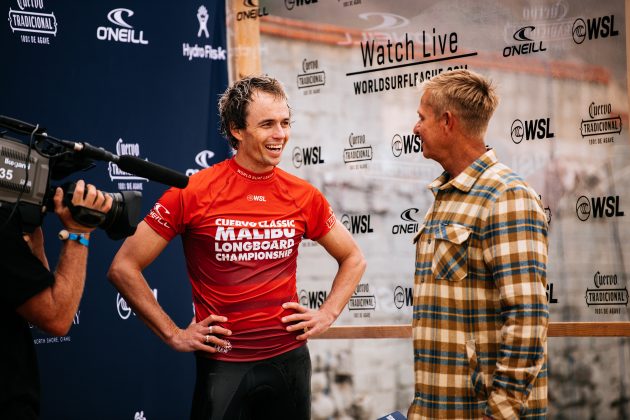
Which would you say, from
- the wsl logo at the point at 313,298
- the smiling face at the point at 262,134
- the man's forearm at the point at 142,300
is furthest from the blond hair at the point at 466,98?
the wsl logo at the point at 313,298

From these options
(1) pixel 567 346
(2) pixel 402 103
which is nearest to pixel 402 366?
(1) pixel 567 346

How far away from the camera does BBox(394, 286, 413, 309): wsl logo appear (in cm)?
420

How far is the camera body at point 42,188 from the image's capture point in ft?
5.83

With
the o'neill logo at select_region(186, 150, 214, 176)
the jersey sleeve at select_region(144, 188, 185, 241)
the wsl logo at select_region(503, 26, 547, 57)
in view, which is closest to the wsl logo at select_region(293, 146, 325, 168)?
the o'neill logo at select_region(186, 150, 214, 176)

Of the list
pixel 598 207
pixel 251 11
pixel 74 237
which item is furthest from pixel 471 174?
pixel 251 11

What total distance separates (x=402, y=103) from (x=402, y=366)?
5.11 ft

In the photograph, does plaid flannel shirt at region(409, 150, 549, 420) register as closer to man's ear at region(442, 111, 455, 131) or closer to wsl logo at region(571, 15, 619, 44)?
man's ear at region(442, 111, 455, 131)

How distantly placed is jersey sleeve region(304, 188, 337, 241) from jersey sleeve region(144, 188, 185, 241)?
1.63 ft

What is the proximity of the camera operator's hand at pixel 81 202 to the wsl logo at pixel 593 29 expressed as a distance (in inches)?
110

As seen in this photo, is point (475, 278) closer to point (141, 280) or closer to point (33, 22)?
point (141, 280)

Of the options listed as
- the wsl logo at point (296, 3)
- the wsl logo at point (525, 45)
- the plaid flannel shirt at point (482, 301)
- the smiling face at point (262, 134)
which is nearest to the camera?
the plaid flannel shirt at point (482, 301)

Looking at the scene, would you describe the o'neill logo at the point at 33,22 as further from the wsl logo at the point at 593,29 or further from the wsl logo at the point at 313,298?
the wsl logo at the point at 593,29

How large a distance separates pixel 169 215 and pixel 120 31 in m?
1.90

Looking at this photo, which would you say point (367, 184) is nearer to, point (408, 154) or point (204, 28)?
point (408, 154)
